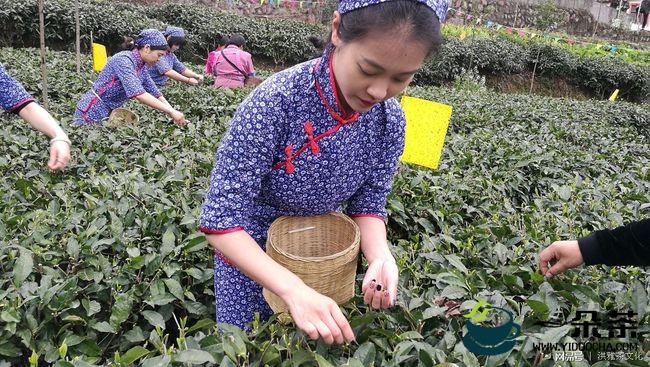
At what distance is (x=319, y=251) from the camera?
5.04ft

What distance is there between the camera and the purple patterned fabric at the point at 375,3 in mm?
1062

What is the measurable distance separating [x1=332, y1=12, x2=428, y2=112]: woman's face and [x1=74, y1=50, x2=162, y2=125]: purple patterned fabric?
2.74 meters

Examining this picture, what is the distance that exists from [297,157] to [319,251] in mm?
383

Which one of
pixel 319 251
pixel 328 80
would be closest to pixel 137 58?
pixel 319 251

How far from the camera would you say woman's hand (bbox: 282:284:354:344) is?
3.53ft

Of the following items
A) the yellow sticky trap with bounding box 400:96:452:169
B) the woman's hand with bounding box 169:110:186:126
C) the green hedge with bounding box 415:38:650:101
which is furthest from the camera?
the green hedge with bounding box 415:38:650:101

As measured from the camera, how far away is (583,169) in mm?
3266

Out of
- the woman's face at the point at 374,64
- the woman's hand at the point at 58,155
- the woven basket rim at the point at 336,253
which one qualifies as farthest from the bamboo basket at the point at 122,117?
the woman's face at the point at 374,64

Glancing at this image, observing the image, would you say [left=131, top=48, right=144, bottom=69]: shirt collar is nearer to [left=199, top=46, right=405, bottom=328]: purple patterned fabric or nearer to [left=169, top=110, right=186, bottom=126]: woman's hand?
[left=169, top=110, right=186, bottom=126]: woman's hand

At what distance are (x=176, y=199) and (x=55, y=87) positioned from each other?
3385mm

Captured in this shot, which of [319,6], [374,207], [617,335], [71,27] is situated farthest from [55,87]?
[319,6]

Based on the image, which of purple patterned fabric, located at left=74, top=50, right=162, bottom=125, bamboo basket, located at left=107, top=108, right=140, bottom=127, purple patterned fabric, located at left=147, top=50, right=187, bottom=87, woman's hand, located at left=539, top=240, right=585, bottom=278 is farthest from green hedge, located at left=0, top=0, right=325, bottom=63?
woman's hand, located at left=539, top=240, right=585, bottom=278

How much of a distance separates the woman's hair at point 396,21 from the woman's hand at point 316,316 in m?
0.57

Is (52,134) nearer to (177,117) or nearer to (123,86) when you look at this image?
(177,117)
